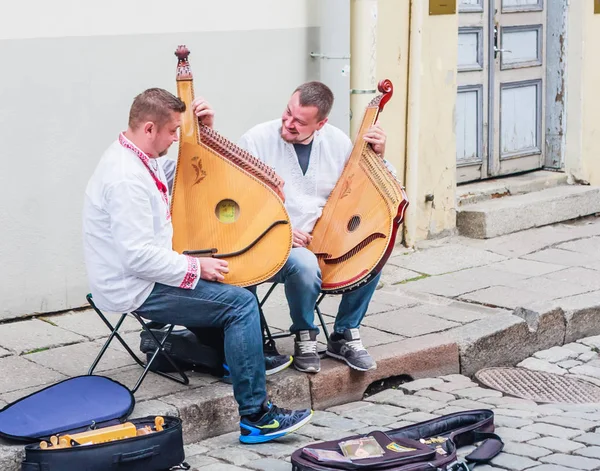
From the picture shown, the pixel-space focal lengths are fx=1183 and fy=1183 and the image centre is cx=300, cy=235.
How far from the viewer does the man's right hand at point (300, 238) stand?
5336 mm

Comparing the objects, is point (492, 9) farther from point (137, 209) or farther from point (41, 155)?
point (137, 209)

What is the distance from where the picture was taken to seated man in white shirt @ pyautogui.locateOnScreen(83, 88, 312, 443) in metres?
4.65

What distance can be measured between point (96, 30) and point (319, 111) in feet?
4.95

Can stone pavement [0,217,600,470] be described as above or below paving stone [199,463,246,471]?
above

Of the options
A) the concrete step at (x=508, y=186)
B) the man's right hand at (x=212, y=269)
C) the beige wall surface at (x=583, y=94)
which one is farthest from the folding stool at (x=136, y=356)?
the beige wall surface at (x=583, y=94)

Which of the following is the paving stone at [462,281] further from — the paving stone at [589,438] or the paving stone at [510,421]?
the paving stone at [589,438]

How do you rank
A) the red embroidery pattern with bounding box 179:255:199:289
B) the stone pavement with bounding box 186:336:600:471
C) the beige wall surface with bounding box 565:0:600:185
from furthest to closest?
the beige wall surface with bounding box 565:0:600:185
the red embroidery pattern with bounding box 179:255:199:289
the stone pavement with bounding box 186:336:600:471

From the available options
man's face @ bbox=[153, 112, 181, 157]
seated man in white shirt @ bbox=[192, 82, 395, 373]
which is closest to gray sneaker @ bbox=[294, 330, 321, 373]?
seated man in white shirt @ bbox=[192, 82, 395, 373]

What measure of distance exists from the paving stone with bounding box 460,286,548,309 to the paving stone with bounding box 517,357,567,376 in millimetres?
420

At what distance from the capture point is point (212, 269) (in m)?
4.83

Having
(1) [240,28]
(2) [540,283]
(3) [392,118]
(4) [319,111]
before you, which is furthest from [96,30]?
(2) [540,283]

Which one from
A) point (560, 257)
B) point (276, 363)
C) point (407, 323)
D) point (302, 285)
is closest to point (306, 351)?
point (276, 363)

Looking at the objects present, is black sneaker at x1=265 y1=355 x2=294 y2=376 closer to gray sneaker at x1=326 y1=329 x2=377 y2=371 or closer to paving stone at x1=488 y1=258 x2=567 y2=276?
gray sneaker at x1=326 y1=329 x2=377 y2=371

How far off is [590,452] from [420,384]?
116 centimetres
